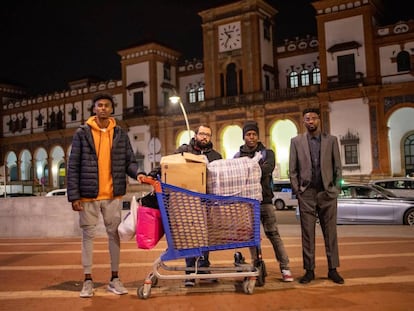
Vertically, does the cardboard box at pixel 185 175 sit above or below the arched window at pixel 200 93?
below

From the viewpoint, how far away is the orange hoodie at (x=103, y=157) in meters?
5.86

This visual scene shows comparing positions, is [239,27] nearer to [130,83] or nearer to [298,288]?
[130,83]

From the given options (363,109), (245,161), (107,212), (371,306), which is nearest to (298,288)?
(371,306)

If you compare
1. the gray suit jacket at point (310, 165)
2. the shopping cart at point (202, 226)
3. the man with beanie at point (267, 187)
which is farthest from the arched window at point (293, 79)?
the shopping cart at point (202, 226)

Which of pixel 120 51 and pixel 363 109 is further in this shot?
pixel 120 51

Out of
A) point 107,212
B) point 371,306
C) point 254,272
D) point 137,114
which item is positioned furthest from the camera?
point 137,114

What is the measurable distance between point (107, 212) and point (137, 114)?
39.3m

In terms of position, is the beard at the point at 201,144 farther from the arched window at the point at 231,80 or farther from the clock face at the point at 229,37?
the clock face at the point at 229,37

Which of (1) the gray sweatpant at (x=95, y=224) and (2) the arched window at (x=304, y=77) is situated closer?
(1) the gray sweatpant at (x=95, y=224)

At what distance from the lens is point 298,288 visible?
5.73 m

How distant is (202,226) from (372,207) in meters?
10.9

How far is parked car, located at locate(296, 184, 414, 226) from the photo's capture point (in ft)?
48.2

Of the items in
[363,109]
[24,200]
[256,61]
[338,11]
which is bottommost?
[24,200]

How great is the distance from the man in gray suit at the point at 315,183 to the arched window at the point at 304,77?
1341 inches
